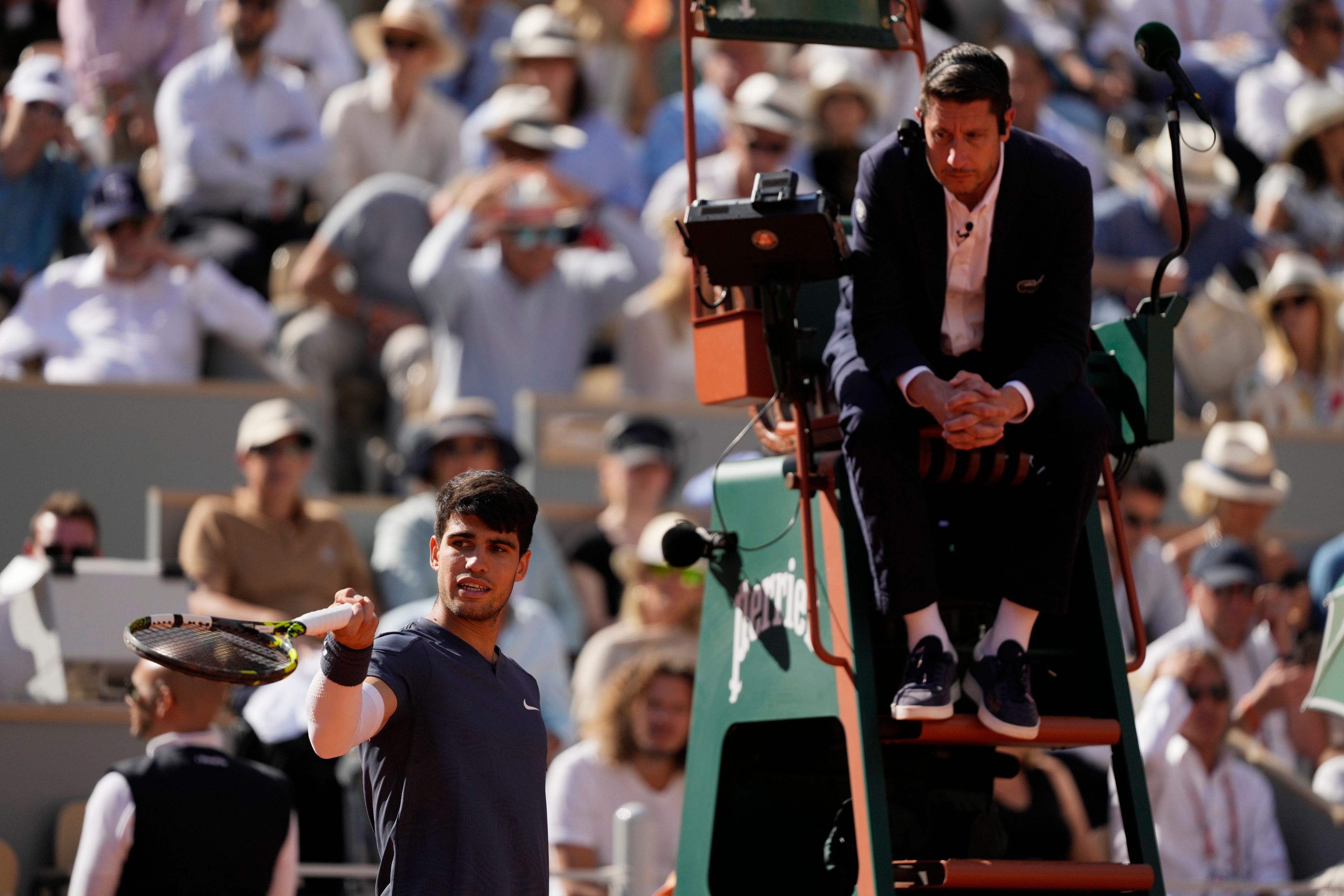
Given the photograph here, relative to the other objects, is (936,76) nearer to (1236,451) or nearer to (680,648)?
(680,648)

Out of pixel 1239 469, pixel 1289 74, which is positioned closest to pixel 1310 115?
pixel 1289 74

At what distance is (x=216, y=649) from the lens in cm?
349

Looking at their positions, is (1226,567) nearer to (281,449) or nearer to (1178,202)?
(1178,202)

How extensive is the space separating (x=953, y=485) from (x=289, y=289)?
6468 mm

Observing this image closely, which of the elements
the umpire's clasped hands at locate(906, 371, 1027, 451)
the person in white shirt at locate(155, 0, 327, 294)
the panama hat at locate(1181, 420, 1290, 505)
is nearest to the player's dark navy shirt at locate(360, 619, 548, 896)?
the umpire's clasped hands at locate(906, 371, 1027, 451)

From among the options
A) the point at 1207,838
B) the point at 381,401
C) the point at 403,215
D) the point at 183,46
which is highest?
the point at 183,46

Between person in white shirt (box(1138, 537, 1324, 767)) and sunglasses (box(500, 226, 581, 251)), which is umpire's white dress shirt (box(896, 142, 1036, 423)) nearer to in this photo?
person in white shirt (box(1138, 537, 1324, 767))

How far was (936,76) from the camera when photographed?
463 cm

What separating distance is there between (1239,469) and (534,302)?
3.54 metres

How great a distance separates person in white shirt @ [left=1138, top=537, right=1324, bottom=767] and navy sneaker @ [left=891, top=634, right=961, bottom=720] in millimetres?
3820

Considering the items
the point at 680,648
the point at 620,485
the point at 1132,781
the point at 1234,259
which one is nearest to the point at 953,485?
the point at 1132,781

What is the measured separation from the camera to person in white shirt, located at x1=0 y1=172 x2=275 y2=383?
9.52 metres

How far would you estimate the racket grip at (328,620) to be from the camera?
3426 mm

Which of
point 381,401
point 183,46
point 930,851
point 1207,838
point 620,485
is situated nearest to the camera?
point 930,851
